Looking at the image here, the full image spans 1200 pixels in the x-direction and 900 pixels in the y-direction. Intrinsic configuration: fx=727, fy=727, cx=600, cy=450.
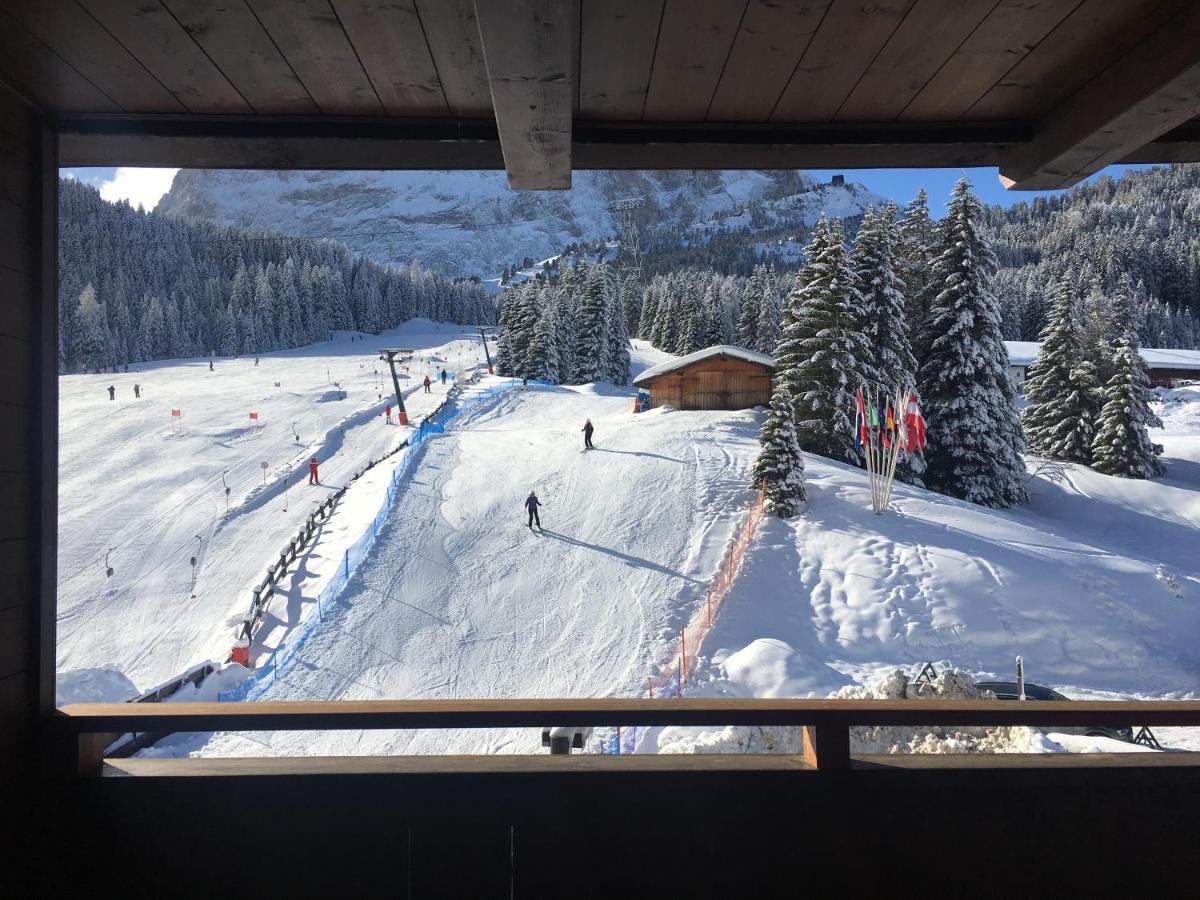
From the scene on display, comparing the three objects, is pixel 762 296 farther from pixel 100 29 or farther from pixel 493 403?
pixel 100 29

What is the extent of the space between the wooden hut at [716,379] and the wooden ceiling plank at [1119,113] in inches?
1178

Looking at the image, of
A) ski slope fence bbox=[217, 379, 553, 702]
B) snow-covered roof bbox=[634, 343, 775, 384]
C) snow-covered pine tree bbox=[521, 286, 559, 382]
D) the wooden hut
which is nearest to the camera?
ski slope fence bbox=[217, 379, 553, 702]

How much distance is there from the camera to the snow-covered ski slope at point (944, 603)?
13273 millimetres

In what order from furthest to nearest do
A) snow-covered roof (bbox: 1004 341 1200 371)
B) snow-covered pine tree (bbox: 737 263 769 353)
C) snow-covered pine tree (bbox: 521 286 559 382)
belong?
1. snow-covered pine tree (bbox: 737 263 769 353)
2. snow-covered roof (bbox: 1004 341 1200 371)
3. snow-covered pine tree (bbox: 521 286 559 382)

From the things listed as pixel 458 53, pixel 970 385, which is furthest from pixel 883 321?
pixel 458 53

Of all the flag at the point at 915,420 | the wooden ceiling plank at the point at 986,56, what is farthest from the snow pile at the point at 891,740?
the flag at the point at 915,420

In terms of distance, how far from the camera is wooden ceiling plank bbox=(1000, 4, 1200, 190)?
82.3 inches

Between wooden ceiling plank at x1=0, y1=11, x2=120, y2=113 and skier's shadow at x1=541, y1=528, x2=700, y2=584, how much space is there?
48.6 feet

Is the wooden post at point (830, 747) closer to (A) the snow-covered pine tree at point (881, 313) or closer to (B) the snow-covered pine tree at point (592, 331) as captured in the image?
(A) the snow-covered pine tree at point (881, 313)

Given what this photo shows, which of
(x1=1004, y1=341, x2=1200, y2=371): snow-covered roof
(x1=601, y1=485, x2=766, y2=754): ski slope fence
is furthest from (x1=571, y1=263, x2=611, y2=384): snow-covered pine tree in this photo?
(x1=601, y1=485, x2=766, y2=754): ski slope fence

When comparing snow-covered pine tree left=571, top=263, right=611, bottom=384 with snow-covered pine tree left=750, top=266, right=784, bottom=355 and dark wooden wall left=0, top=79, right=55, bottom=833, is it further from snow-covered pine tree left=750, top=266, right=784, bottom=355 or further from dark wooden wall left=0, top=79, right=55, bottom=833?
dark wooden wall left=0, top=79, right=55, bottom=833

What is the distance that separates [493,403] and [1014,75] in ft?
116

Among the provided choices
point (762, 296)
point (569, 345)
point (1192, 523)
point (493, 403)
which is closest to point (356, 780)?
point (1192, 523)

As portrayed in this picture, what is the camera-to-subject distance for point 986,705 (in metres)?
2.37
